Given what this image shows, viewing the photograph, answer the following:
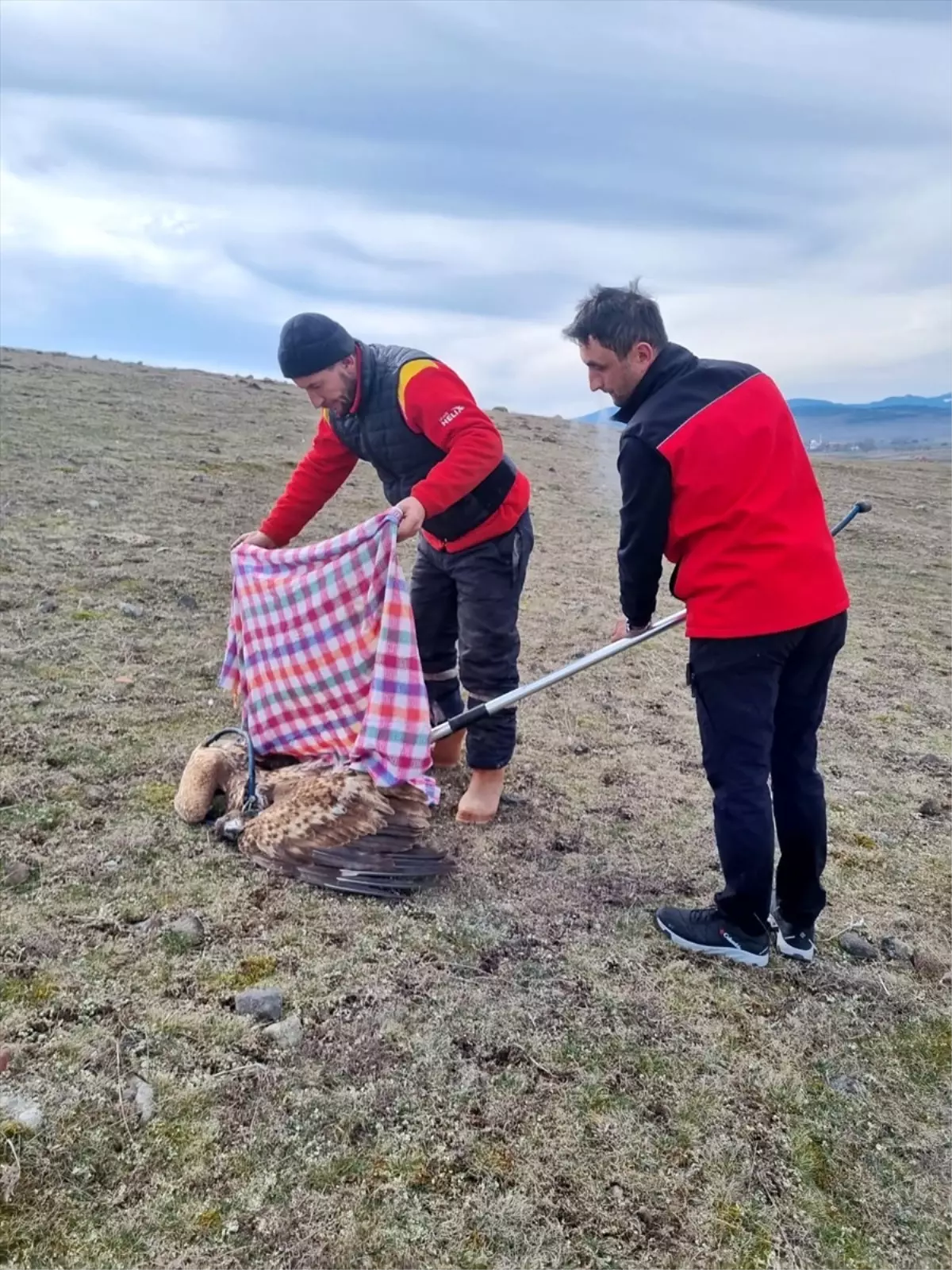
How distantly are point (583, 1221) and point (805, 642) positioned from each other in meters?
2.06

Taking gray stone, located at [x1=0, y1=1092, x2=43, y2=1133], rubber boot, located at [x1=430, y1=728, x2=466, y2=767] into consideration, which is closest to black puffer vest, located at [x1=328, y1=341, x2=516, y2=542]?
rubber boot, located at [x1=430, y1=728, x2=466, y2=767]

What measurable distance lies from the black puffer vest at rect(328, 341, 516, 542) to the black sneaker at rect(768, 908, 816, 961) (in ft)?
7.38

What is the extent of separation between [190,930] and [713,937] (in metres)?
2.05

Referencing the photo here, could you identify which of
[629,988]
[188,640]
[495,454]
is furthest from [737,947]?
[188,640]

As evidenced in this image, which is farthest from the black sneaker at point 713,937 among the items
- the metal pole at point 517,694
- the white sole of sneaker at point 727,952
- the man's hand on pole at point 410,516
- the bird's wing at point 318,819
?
the man's hand on pole at point 410,516

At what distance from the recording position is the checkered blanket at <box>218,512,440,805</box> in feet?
14.4

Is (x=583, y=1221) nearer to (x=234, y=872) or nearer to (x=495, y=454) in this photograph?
(x=234, y=872)

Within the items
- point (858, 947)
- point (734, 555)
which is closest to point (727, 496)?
point (734, 555)

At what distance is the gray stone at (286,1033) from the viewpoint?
3.10 metres

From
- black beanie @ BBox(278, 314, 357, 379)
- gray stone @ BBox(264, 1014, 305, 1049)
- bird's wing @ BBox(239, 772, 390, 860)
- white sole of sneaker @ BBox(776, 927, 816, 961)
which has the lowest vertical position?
white sole of sneaker @ BBox(776, 927, 816, 961)

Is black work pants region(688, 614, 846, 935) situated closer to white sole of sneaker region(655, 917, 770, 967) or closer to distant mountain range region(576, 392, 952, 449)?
white sole of sneaker region(655, 917, 770, 967)

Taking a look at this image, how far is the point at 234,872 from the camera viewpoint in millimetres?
4086

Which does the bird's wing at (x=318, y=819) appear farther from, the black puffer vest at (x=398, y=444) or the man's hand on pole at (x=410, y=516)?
the black puffer vest at (x=398, y=444)

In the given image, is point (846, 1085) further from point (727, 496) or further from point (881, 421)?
point (881, 421)
